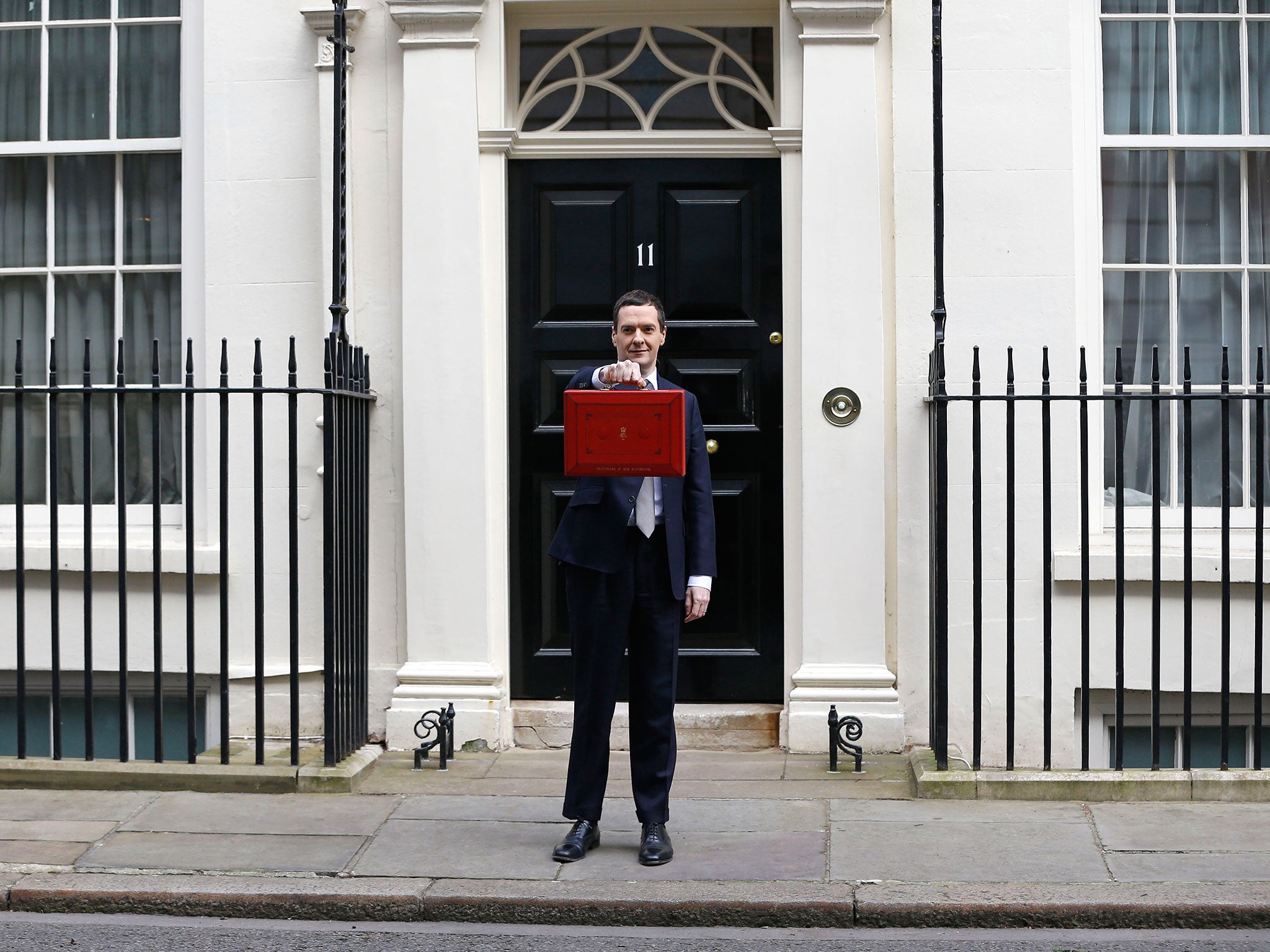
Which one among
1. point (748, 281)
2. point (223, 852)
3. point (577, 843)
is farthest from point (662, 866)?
point (748, 281)

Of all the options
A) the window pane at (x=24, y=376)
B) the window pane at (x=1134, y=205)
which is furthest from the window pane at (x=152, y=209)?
the window pane at (x=1134, y=205)

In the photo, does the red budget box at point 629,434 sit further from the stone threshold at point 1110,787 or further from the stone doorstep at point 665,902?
the stone threshold at point 1110,787

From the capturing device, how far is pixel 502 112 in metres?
6.83

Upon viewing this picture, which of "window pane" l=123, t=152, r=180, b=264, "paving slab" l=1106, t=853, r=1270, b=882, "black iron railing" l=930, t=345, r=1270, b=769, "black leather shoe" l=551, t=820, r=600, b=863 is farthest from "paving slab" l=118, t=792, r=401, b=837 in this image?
"window pane" l=123, t=152, r=180, b=264

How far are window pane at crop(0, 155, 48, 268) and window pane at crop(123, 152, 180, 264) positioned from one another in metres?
0.44

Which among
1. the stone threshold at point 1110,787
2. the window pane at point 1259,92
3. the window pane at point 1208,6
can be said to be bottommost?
the stone threshold at point 1110,787

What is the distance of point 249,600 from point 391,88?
2.50 m

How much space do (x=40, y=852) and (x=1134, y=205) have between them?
5425mm

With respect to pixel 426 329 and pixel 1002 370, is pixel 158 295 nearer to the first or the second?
pixel 426 329

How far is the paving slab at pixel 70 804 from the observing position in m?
5.59

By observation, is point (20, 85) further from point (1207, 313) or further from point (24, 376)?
point (1207, 313)

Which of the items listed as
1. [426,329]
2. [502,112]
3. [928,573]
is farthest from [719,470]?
[502,112]

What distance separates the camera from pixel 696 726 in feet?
22.6

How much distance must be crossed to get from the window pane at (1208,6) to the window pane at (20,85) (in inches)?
218
